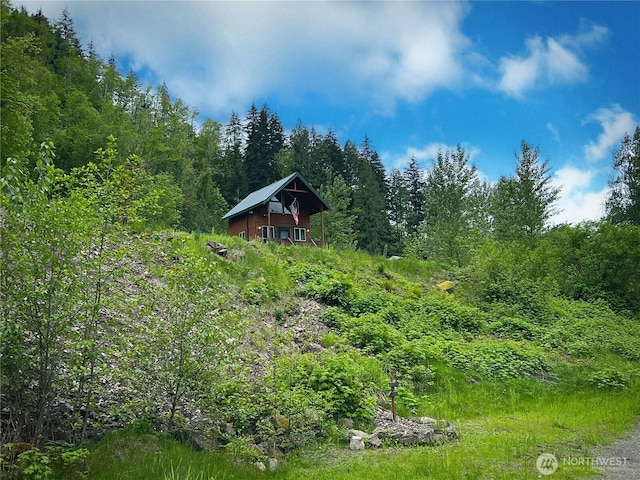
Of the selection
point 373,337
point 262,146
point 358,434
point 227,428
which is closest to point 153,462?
point 227,428

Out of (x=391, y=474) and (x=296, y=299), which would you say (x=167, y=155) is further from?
(x=391, y=474)

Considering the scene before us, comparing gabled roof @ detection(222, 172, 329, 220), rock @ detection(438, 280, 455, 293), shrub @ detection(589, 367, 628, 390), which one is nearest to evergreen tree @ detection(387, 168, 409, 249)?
gabled roof @ detection(222, 172, 329, 220)

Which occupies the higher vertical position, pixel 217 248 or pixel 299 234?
pixel 299 234

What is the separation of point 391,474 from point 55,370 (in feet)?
13.4

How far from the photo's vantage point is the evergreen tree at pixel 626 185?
31719 mm

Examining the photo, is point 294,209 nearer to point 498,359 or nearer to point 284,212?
point 284,212

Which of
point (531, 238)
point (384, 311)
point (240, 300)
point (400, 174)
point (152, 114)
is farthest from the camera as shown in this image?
point (400, 174)

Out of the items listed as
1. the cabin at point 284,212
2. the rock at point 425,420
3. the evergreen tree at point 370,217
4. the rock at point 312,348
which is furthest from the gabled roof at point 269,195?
the rock at point 425,420

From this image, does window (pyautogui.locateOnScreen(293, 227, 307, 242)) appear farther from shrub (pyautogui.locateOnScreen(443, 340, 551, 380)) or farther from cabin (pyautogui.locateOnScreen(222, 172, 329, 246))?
shrub (pyautogui.locateOnScreen(443, 340, 551, 380))

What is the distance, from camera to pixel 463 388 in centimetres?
1012

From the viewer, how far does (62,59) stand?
43312 millimetres

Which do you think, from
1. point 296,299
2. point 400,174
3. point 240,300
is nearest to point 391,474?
point 240,300

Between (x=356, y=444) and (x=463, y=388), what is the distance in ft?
14.3

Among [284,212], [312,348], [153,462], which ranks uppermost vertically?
[284,212]
